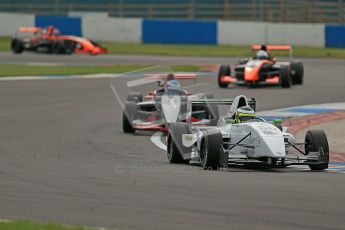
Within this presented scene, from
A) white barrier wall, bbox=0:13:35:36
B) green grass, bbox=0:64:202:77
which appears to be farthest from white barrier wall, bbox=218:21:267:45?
green grass, bbox=0:64:202:77

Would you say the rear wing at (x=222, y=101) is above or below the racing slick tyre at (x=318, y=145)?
above

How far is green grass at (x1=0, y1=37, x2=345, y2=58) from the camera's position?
1731 inches

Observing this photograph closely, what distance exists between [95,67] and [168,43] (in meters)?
14.4

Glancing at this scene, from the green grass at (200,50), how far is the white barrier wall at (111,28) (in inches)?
28.8

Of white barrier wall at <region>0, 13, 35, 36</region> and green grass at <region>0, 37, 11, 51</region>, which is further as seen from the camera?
white barrier wall at <region>0, 13, 35, 36</region>

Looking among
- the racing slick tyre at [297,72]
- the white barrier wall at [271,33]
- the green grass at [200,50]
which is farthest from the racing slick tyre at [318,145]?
the white barrier wall at [271,33]

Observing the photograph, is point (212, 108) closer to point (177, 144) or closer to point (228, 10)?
point (177, 144)

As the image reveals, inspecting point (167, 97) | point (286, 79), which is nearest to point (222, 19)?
point (286, 79)

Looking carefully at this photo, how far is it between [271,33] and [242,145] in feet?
117

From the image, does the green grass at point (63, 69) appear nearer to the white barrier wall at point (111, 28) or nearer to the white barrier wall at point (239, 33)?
the white barrier wall at point (239, 33)

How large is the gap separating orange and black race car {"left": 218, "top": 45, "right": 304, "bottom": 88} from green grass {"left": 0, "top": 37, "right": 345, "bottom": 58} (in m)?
13.5

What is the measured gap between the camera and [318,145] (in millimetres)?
13219

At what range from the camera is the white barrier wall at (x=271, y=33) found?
157ft

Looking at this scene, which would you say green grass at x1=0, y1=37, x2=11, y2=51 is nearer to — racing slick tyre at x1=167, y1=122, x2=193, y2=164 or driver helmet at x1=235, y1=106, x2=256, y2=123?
racing slick tyre at x1=167, y1=122, x2=193, y2=164
